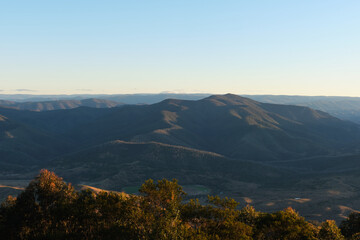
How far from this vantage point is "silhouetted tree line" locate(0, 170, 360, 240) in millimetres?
24438

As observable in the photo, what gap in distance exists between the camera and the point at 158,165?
14175cm

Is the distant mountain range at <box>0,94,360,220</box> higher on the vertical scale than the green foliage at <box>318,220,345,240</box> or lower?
lower

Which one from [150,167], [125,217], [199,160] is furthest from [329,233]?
[199,160]

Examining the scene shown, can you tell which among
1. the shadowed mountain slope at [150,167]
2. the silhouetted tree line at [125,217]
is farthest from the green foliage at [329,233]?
the shadowed mountain slope at [150,167]

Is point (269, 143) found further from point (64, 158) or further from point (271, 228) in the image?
point (271, 228)

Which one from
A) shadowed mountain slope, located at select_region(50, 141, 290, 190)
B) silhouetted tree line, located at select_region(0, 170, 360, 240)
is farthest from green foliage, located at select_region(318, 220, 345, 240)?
shadowed mountain slope, located at select_region(50, 141, 290, 190)

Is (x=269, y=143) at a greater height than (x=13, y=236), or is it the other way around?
(x=13, y=236)

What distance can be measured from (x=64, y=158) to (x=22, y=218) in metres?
136

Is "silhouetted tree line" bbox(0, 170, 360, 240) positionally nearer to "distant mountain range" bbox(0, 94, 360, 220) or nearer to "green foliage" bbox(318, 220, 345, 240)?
"green foliage" bbox(318, 220, 345, 240)

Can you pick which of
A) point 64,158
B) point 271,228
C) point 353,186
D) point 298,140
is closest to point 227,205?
point 271,228

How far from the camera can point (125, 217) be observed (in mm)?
27594

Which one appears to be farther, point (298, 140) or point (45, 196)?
point (298, 140)

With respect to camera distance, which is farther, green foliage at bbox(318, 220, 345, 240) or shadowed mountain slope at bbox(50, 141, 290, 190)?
shadowed mountain slope at bbox(50, 141, 290, 190)

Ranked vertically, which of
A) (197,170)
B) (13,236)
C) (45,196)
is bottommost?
(197,170)
